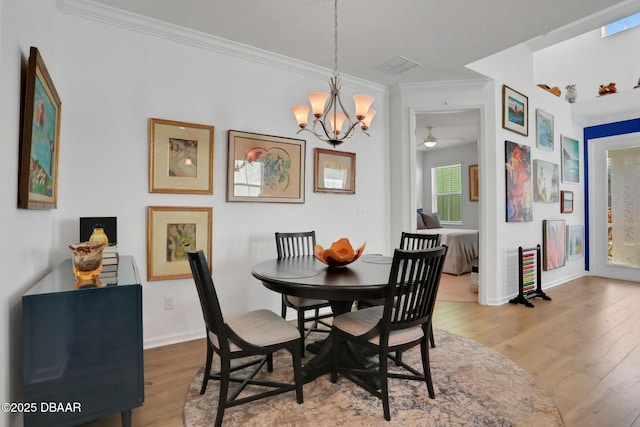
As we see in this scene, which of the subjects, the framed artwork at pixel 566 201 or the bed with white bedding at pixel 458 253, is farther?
the bed with white bedding at pixel 458 253

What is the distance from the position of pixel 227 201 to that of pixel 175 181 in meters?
0.47

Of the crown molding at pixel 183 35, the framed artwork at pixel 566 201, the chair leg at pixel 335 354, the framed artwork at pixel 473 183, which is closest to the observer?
the chair leg at pixel 335 354

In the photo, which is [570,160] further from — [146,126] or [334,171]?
[146,126]

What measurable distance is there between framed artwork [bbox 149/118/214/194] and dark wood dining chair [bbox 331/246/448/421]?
67.4 inches

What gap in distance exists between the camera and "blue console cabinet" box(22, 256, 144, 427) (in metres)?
1.36

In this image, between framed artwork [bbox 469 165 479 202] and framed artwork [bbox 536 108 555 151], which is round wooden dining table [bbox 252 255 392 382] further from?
framed artwork [bbox 469 165 479 202]

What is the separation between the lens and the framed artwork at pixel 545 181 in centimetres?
456

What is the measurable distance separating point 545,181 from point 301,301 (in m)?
4.18

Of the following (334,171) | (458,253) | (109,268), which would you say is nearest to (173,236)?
(109,268)

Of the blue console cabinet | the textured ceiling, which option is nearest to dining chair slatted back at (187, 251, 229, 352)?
the blue console cabinet

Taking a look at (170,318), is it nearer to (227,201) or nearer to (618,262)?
(227,201)

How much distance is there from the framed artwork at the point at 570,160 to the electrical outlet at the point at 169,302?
225 inches

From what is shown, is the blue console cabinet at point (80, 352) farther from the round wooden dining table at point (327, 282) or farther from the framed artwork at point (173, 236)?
the framed artwork at point (173, 236)

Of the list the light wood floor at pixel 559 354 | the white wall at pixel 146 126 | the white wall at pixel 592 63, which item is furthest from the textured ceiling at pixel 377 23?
the white wall at pixel 592 63
